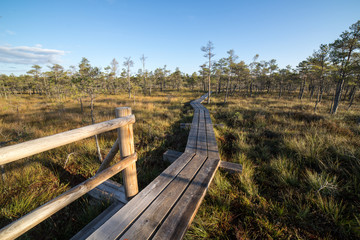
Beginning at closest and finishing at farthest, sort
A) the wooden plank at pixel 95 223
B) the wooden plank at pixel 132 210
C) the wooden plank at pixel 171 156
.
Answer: the wooden plank at pixel 132 210 → the wooden plank at pixel 95 223 → the wooden plank at pixel 171 156

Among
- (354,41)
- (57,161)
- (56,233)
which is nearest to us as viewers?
(56,233)

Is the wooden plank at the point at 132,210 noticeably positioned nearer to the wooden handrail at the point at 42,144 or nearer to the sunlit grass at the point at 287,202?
the sunlit grass at the point at 287,202

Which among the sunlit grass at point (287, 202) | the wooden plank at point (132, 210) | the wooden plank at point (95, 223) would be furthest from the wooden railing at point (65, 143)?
the sunlit grass at point (287, 202)

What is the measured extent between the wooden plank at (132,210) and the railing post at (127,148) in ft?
0.63

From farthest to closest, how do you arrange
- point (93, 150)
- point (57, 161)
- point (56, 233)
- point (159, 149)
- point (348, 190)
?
point (159, 149), point (93, 150), point (57, 161), point (348, 190), point (56, 233)

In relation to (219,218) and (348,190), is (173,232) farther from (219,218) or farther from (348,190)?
(348,190)

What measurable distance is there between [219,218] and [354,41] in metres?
17.4

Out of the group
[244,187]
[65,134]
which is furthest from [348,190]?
[65,134]

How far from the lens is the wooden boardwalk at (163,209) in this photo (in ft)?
5.23

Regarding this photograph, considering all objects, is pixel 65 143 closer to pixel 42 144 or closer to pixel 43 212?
pixel 42 144

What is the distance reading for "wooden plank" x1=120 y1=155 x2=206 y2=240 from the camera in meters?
1.58

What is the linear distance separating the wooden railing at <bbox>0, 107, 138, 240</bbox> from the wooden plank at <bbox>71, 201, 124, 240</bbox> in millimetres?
392

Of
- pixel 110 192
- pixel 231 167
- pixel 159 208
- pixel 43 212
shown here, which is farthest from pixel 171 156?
pixel 43 212

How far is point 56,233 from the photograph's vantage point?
2.02 meters
